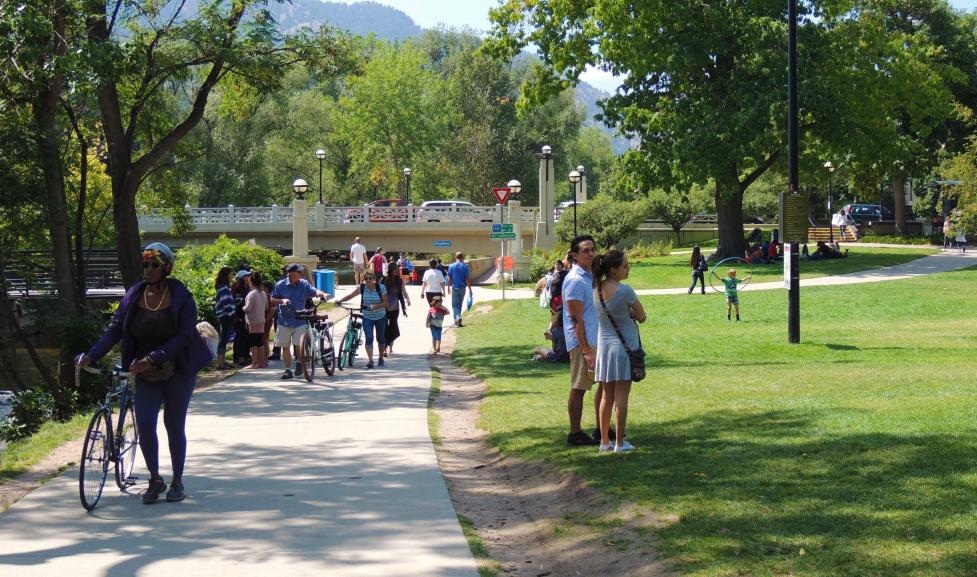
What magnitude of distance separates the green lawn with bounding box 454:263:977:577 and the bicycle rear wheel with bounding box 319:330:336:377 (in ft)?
7.62

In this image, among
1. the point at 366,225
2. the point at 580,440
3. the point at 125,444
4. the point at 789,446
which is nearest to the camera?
the point at 125,444

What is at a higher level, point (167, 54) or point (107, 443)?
point (167, 54)

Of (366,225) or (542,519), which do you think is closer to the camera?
(542,519)

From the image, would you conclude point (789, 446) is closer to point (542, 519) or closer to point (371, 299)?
point (542, 519)

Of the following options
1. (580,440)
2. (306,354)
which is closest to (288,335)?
(306,354)

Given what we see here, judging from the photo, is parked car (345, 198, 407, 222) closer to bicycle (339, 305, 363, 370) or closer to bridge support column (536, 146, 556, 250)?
bridge support column (536, 146, 556, 250)

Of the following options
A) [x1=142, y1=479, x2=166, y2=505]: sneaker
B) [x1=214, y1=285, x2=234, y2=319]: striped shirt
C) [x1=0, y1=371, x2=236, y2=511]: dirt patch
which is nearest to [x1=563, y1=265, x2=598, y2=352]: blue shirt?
[x1=142, y1=479, x2=166, y2=505]: sneaker

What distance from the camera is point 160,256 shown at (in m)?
7.78

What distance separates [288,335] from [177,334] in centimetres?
819

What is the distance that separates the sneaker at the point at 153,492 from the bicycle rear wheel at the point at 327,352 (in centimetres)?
819

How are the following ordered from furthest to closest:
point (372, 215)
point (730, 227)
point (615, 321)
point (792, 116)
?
point (372, 215)
point (730, 227)
point (792, 116)
point (615, 321)

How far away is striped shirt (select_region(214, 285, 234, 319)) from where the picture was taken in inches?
717

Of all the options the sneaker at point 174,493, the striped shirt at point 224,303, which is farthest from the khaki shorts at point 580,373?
the striped shirt at point 224,303

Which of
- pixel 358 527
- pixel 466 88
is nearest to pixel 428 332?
pixel 358 527
